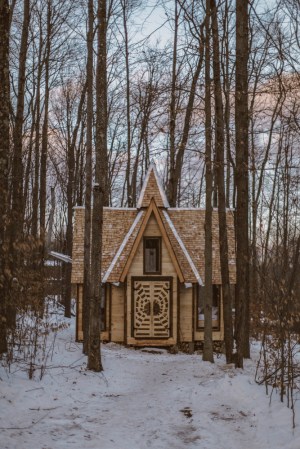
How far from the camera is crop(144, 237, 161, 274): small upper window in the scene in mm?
18250

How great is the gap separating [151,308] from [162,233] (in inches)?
110

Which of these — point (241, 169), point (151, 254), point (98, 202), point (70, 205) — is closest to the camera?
point (241, 169)

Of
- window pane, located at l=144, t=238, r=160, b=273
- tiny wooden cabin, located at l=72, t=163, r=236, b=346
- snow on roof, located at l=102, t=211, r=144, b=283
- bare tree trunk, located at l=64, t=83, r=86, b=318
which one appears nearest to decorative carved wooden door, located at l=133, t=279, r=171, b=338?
tiny wooden cabin, located at l=72, t=163, r=236, b=346

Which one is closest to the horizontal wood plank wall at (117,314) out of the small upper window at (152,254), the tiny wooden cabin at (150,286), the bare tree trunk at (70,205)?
the tiny wooden cabin at (150,286)

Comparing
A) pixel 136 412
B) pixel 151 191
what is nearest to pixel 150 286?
pixel 151 191

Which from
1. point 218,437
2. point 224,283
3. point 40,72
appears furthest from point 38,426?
point 40,72

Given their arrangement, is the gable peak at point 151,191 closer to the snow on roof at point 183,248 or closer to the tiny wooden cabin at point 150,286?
the tiny wooden cabin at point 150,286

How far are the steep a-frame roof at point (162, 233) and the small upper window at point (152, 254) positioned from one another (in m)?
0.53

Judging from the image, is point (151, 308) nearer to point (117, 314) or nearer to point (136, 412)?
point (117, 314)

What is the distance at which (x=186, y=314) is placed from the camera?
59.8ft

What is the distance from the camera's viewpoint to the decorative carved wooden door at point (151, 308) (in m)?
17.8

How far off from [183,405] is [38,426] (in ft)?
9.12

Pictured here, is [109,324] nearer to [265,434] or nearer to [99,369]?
[99,369]

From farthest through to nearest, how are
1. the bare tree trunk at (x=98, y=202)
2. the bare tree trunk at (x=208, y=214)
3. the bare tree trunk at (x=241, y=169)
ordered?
the bare tree trunk at (x=208, y=214) → the bare tree trunk at (x=98, y=202) → the bare tree trunk at (x=241, y=169)
